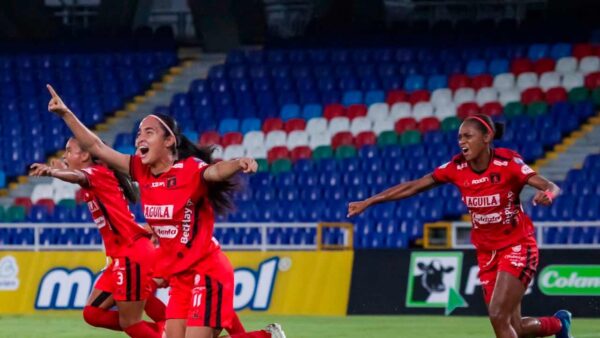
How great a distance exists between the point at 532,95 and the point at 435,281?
30.3 ft

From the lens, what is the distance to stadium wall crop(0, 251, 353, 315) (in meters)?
20.4

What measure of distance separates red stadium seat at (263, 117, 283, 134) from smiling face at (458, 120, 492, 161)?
57.5 ft

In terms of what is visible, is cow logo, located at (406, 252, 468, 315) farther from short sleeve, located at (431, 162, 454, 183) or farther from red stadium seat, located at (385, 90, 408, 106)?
red stadium seat, located at (385, 90, 408, 106)

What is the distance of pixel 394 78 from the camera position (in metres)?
29.9

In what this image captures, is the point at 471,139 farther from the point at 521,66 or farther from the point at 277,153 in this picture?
the point at 521,66

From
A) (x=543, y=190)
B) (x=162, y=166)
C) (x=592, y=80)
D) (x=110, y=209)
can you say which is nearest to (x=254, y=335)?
(x=162, y=166)

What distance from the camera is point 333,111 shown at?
96.8 feet

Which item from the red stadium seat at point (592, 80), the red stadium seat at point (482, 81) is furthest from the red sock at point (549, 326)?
the red stadium seat at point (482, 81)

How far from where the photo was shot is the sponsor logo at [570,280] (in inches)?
752

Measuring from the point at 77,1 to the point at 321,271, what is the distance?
1840 cm

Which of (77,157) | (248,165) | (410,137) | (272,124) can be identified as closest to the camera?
(248,165)

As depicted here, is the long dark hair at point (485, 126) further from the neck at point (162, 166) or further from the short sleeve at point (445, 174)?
the neck at point (162, 166)

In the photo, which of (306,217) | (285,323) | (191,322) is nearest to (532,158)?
(306,217)

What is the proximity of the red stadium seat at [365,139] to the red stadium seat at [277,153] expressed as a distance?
144 cm
